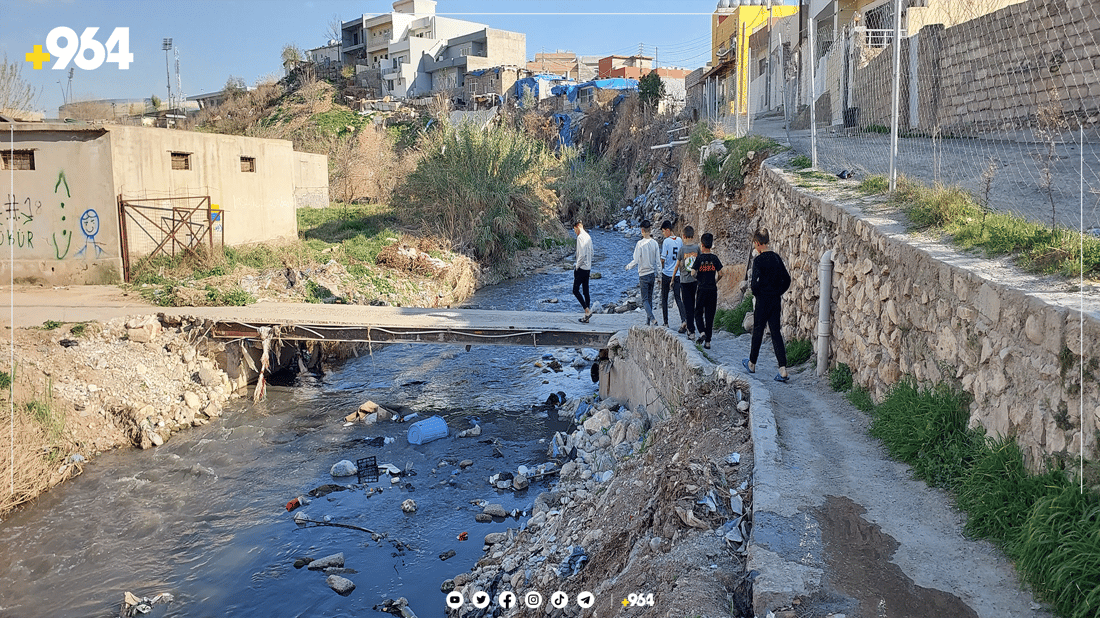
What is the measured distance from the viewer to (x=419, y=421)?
40.4 feet

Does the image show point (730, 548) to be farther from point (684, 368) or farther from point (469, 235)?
point (469, 235)

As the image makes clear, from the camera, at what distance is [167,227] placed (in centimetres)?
1725

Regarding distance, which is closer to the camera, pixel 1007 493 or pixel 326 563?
pixel 1007 493

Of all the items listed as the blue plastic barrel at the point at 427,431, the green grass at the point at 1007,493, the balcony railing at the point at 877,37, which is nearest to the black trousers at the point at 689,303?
the green grass at the point at 1007,493

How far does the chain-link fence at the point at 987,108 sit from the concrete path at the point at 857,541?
2.47 m

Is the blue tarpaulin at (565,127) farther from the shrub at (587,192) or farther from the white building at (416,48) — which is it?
the white building at (416,48)

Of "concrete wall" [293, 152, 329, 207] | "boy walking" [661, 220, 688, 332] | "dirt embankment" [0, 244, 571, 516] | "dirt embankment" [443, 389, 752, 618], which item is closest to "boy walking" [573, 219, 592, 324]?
"boy walking" [661, 220, 688, 332]

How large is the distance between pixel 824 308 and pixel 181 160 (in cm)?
1570

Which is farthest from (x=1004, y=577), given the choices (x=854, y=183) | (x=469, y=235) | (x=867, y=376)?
(x=469, y=235)

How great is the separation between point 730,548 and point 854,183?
567 centimetres

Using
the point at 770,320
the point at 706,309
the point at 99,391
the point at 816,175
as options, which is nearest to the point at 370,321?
the point at 99,391

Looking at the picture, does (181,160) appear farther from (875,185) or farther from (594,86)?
(594,86)

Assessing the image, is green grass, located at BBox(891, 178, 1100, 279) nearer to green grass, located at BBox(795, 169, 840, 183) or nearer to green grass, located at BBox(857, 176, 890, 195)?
green grass, located at BBox(857, 176, 890, 195)

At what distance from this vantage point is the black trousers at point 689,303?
948cm
